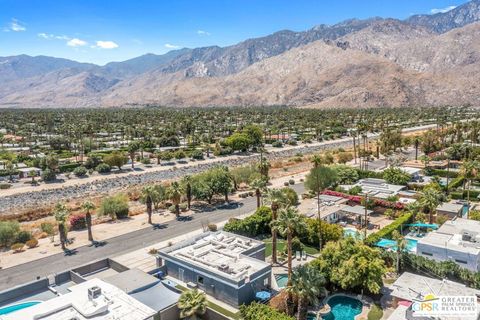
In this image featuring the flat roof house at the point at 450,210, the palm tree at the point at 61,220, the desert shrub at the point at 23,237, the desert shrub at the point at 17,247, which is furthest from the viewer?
the flat roof house at the point at 450,210

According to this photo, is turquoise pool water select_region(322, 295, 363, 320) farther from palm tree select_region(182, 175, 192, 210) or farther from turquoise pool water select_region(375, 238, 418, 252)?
palm tree select_region(182, 175, 192, 210)

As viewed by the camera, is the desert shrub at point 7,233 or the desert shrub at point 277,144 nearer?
the desert shrub at point 7,233

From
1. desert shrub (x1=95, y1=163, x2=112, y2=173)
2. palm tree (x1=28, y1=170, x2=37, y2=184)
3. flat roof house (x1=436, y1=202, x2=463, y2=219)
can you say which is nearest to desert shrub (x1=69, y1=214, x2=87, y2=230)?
palm tree (x1=28, y1=170, x2=37, y2=184)

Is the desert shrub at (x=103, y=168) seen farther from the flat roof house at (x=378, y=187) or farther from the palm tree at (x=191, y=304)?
the palm tree at (x=191, y=304)

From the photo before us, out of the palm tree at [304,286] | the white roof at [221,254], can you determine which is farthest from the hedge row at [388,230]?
the palm tree at [304,286]

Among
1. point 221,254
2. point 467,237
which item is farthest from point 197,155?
point 467,237

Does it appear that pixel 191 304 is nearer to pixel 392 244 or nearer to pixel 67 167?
pixel 392 244
